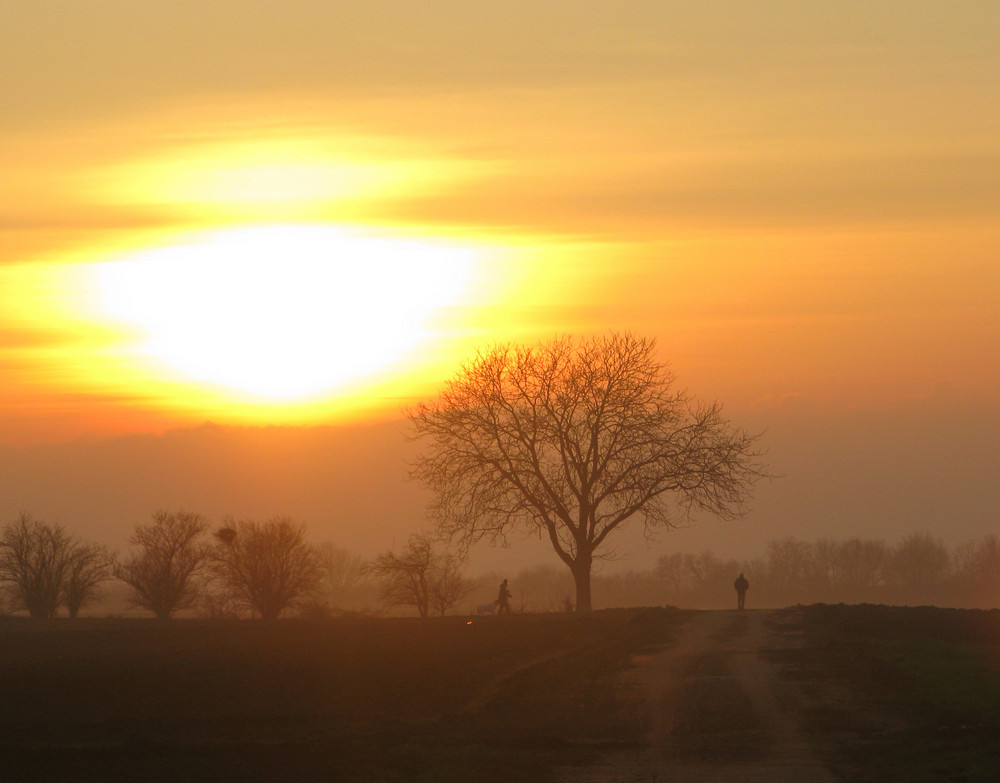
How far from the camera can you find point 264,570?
5000 centimetres

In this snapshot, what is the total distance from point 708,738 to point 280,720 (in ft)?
20.5

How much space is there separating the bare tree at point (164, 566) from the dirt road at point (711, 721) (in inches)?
1144

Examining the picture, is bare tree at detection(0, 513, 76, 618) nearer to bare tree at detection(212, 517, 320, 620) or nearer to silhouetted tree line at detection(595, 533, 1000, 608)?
bare tree at detection(212, 517, 320, 620)

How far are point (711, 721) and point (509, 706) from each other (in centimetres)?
331

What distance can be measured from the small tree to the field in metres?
19.2

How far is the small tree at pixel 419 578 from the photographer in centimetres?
4838

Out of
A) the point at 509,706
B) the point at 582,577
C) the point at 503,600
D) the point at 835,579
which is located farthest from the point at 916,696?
the point at 835,579

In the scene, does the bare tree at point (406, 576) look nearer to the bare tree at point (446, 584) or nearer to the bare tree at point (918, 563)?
the bare tree at point (446, 584)

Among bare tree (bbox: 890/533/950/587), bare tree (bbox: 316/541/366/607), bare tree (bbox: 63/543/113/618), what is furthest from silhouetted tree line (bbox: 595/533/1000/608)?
bare tree (bbox: 63/543/113/618)

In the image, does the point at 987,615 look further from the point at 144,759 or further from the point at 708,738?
the point at 144,759

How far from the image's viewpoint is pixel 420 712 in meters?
17.9

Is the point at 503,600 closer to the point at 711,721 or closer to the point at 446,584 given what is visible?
the point at 446,584

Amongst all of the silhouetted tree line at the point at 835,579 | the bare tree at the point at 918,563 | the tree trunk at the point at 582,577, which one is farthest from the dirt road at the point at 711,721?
the bare tree at the point at 918,563

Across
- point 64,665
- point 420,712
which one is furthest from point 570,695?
point 64,665
